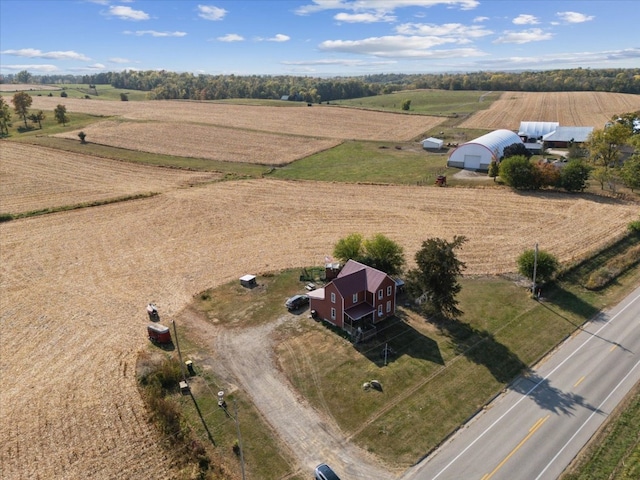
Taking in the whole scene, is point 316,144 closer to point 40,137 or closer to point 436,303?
point 40,137

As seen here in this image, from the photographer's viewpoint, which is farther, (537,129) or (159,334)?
(537,129)

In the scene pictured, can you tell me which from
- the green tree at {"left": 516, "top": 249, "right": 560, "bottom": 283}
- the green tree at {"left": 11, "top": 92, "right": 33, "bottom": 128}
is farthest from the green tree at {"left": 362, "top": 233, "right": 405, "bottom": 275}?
the green tree at {"left": 11, "top": 92, "right": 33, "bottom": 128}

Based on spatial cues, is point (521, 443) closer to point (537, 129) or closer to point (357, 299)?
point (357, 299)

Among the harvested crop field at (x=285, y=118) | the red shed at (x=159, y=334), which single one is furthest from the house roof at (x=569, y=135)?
the red shed at (x=159, y=334)

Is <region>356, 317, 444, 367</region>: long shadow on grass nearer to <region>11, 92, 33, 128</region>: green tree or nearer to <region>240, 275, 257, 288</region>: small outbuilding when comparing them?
<region>240, 275, 257, 288</region>: small outbuilding

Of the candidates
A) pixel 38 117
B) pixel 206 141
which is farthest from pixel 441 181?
pixel 38 117
